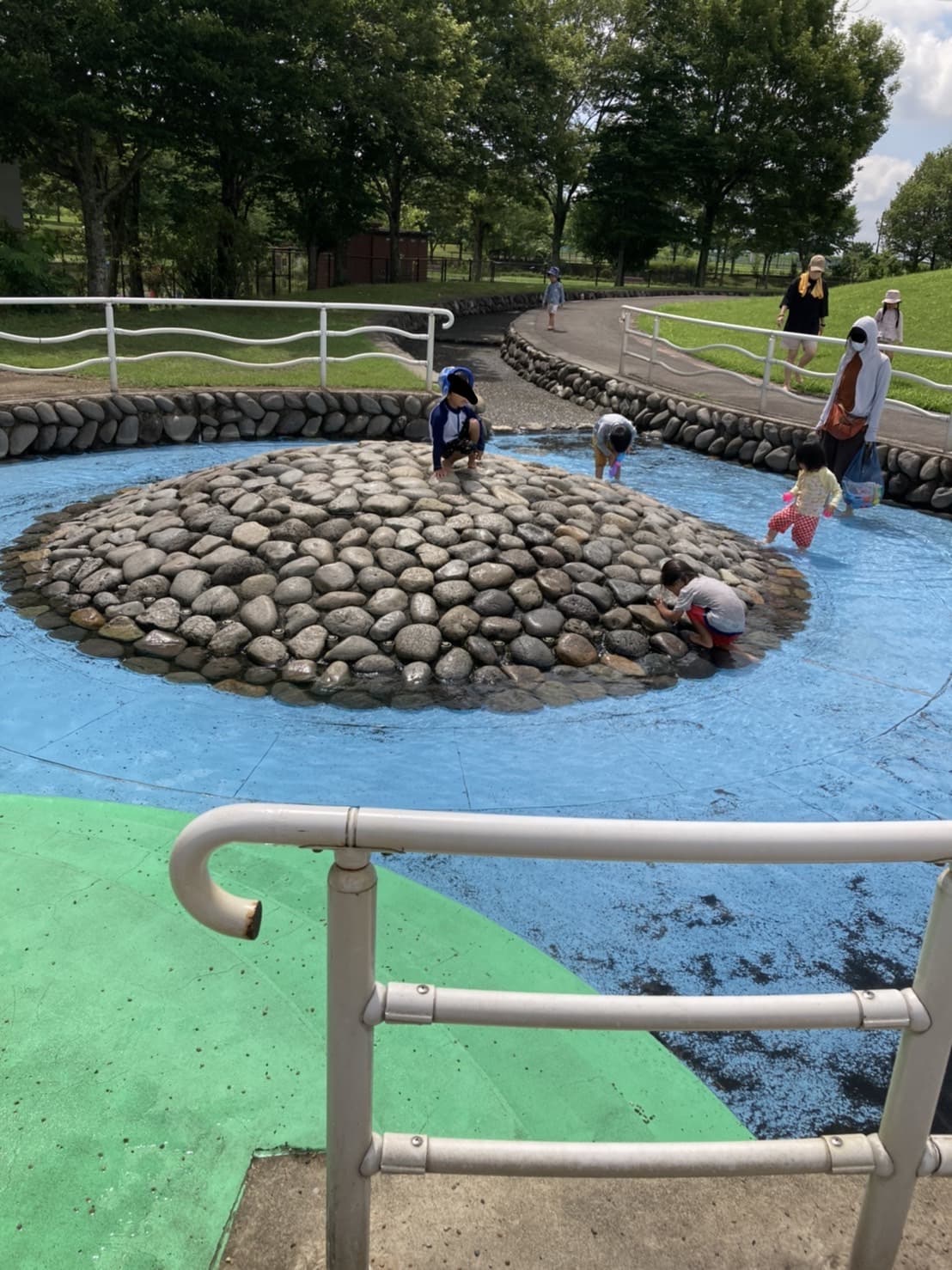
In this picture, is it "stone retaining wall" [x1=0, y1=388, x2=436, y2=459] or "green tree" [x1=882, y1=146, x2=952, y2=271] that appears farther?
"green tree" [x1=882, y1=146, x2=952, y2=271]

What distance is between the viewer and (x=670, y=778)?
5199 millimetres

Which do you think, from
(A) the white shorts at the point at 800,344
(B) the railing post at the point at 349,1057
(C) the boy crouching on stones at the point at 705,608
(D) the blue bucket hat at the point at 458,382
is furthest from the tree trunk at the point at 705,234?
(B) the railing post at the point at 349,1057

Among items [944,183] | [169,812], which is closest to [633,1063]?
[169,812]

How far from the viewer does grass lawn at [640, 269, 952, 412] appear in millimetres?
14391

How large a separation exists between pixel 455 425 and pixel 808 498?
3.36 m

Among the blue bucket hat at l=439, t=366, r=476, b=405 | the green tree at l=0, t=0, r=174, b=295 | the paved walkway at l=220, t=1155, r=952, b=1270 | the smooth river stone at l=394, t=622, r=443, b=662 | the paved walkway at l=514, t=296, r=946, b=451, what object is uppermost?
the green tree at l=0, t=0, r=174, b=295

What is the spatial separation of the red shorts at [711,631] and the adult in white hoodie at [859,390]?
154 inches

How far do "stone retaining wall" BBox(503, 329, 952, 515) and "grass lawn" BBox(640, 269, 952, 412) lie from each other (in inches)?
75.2

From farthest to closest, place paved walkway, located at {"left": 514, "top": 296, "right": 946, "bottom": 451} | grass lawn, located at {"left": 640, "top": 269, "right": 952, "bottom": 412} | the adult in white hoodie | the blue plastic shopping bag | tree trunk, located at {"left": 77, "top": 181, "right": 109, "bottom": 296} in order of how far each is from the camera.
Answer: tree trunk, located at {"left": 77, "top": 181, "right": 109, "bottom": 296} → grass lawn, located at {"left": 640, "top": 269, "right": 952, "bottom": 412} → paved walkway, located at {"left": 514, "top": 296, "right": 946, "bottom": 451} → the blue plastic shopping bag → the adult in white hoodie

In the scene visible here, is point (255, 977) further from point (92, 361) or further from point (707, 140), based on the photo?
point (707, 140)

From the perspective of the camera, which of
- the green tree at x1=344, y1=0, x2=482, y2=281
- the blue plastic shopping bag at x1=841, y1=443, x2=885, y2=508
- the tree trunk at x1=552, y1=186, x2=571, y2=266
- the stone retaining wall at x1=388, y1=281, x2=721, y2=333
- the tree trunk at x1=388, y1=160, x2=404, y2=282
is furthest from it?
the tree trunk at x1=552, y1=186, x2=571, y2=266

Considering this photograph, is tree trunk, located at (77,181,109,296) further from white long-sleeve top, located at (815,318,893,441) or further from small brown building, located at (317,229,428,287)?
white long-sleeve top, located at (815,318,893,441)

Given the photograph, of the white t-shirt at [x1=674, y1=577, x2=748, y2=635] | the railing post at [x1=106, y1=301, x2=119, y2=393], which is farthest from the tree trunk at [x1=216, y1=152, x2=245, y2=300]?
the white t-shirt at [x1=674, y1=577, x2=748, y2=635]

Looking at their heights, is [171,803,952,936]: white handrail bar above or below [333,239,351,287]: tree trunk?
below
